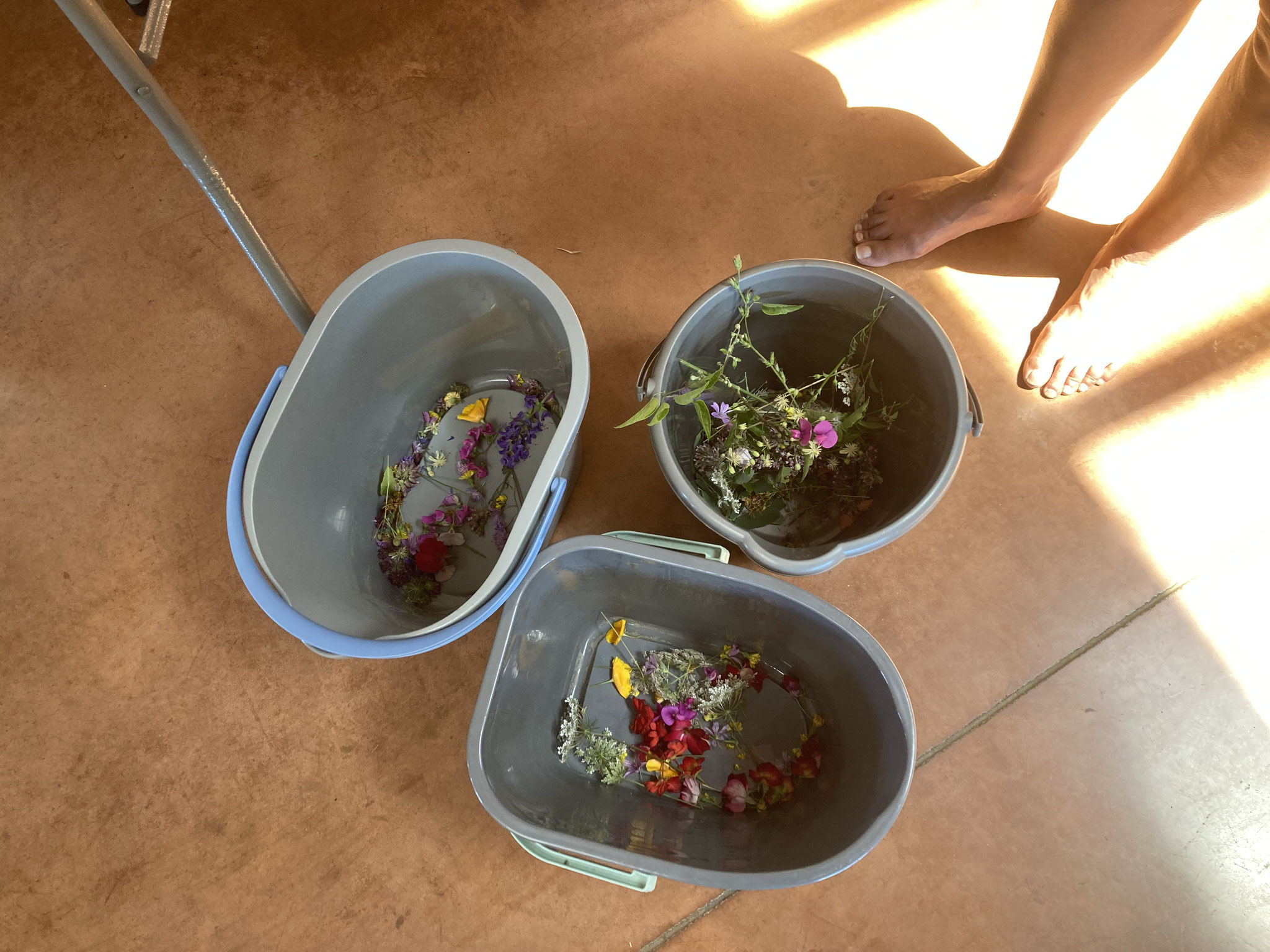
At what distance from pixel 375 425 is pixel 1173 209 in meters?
1.30

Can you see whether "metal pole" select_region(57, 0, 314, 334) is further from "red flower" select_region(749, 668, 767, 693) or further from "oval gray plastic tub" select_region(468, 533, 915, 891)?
"red flower" select_region(749, 668, 767, 693)

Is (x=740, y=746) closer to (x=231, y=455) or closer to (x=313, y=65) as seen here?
(x=231, y=455)

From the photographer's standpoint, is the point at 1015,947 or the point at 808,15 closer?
the point at 1015,947


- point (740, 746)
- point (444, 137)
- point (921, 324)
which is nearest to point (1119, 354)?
point (921, 324)

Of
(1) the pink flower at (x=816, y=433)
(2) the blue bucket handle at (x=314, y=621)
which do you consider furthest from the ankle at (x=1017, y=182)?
(2) the blue bucket handle at (x=314, y=621)

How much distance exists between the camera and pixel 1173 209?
1.19m

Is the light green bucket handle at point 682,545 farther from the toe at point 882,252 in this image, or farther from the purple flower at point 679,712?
the toe at point 882,252

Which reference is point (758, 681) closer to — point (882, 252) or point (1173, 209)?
point (882, 252)

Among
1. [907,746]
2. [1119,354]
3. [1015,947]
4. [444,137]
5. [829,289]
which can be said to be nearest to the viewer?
[907,746]

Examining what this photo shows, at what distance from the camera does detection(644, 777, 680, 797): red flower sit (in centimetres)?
109

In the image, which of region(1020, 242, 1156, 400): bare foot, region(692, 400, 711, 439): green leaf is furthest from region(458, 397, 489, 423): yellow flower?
region(1020, 242, 1156, 400): bare foot

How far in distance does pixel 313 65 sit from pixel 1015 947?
2.00 metres

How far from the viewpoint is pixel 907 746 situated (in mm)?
892

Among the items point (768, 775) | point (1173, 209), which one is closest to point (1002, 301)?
point (1173, 209)
